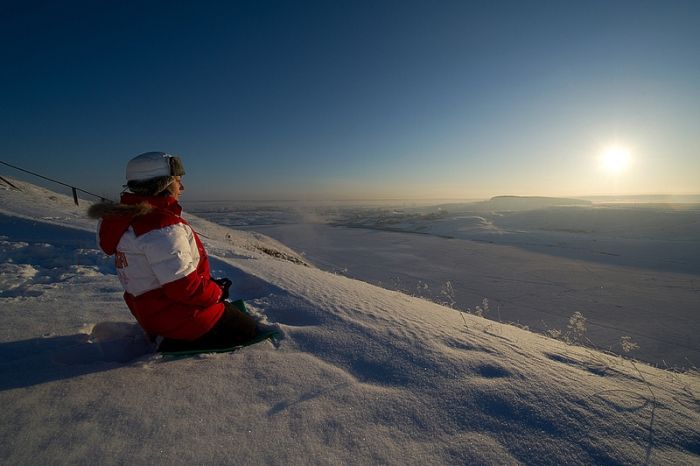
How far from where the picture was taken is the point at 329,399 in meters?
1.64

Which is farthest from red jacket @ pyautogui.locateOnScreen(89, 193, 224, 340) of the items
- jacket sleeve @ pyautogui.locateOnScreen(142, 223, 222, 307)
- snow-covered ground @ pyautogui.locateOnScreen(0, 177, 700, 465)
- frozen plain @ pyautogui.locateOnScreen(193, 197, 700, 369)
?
frozen plain @ pyautogui.locateOnScreen(193, 197, 700, 369)

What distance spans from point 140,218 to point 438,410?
1.87m

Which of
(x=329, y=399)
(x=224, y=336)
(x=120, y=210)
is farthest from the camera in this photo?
(x=224, y=336)

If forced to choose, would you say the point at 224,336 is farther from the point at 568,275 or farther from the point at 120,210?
the point at 568,275

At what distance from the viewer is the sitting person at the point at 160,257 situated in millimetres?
1542

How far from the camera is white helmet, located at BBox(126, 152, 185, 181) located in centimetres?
167

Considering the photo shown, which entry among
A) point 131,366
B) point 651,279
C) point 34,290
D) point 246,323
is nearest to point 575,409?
point 246,323

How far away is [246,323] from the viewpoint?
2.12 m

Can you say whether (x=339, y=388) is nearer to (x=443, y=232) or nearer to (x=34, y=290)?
(x=34, y=290)

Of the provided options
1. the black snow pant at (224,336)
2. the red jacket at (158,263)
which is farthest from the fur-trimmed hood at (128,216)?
the black snow pant at (224,336)

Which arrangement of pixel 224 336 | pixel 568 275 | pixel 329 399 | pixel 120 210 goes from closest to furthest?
pixel 120 210
pixel 329 399
pixel 224 336
pixel 568 275

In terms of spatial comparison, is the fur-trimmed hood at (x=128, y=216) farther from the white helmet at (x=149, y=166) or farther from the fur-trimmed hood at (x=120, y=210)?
the white helmet at (x=149, y=166)

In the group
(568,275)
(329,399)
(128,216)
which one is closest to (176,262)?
(128,216)

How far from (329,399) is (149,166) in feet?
5.41
